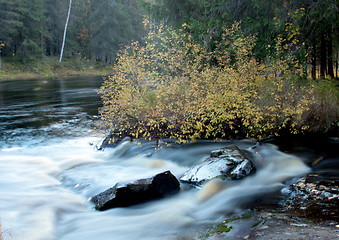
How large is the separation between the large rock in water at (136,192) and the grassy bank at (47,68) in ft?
110

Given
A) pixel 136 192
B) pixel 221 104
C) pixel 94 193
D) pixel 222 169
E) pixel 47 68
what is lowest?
pixel 94 193

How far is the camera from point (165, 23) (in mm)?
18672

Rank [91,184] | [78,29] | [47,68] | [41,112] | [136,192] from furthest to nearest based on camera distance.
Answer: [78,29] → [47,68] → [41,112] → [91,184] → [136,192]

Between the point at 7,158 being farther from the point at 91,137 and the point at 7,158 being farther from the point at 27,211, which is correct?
the point at 27,211

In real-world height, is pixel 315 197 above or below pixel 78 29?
below

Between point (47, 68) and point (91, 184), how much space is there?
140 feet

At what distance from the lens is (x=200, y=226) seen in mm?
6039

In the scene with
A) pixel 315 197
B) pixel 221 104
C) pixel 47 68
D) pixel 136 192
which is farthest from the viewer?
pixel 47 68

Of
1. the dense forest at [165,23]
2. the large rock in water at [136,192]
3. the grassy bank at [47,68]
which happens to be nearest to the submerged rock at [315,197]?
the large rock in water at [136,192]

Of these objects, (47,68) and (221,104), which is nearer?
(221,104)

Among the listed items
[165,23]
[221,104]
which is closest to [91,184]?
[221,104]

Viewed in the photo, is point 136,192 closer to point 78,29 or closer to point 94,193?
point 94,193

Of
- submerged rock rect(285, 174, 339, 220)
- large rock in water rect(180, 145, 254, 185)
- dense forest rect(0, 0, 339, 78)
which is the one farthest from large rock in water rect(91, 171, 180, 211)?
dense forest rect(0, 0, 339, 78)

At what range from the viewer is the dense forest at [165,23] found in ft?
40.8
